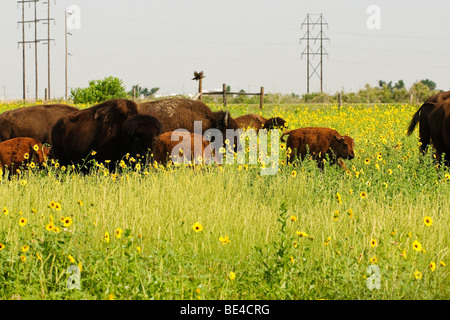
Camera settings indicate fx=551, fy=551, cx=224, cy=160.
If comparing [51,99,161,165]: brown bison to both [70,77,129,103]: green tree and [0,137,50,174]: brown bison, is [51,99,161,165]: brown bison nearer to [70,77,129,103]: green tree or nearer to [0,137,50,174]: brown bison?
[0,137,50,174]: brown bison

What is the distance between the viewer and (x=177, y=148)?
9.63 m

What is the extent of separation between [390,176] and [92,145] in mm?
5220

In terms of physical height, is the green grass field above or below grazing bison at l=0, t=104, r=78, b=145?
below

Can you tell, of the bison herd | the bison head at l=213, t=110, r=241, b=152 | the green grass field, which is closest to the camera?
the green grass field

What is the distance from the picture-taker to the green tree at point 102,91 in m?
34.7

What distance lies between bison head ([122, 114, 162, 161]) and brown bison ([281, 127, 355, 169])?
8.08 feet

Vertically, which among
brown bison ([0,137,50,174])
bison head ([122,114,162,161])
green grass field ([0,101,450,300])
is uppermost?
bison head ([122,114,162,161])

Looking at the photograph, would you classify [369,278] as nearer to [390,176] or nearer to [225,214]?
[225,214]

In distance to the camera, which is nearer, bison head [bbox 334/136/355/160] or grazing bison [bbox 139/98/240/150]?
bison head [bbox 334/136/355/160]

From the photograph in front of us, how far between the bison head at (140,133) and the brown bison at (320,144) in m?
2.46

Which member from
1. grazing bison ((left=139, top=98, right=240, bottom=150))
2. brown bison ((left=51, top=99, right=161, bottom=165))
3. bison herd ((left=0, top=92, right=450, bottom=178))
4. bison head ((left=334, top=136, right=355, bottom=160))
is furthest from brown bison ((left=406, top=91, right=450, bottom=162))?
brown bison ((left=51, top=99, right=161, bottom=165))

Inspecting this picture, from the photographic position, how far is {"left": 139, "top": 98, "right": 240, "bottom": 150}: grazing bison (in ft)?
38.8
